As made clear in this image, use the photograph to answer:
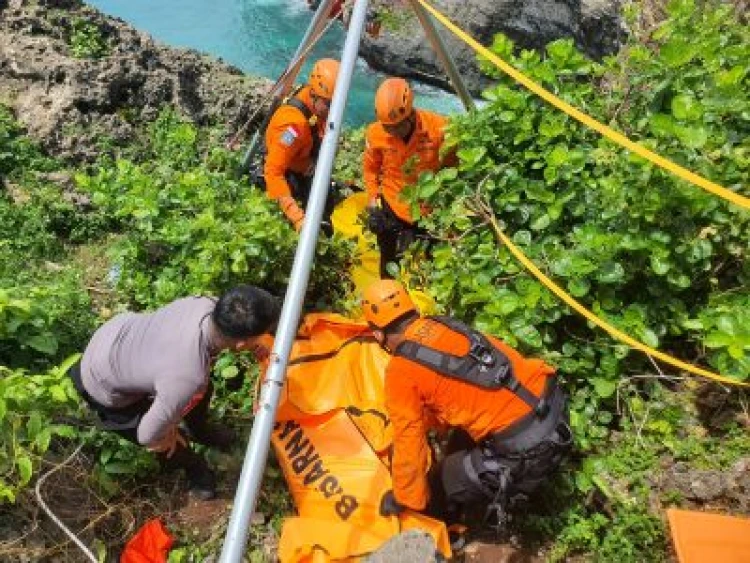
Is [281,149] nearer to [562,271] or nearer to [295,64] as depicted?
[295,64]

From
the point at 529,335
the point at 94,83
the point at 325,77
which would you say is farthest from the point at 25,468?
the point at 94,83

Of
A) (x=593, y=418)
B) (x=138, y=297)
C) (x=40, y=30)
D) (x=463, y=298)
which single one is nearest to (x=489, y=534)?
(x=593, y=418)

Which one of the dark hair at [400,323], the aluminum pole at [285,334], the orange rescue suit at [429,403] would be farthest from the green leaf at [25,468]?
the dark hair at [400,323]

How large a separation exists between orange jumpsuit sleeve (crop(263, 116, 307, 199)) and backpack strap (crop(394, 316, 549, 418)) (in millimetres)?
2309

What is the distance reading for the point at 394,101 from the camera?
4598 mm

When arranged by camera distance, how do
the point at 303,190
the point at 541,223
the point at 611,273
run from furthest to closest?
the point at 303,190, the point at 541,223, the point at 611,273

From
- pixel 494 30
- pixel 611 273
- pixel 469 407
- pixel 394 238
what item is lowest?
pixel 469 407

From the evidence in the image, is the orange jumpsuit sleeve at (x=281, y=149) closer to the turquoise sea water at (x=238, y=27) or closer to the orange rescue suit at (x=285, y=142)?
the orange rescue suit at (x=285, y=142)

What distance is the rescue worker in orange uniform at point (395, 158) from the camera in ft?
15.3

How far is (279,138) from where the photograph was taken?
202 inches

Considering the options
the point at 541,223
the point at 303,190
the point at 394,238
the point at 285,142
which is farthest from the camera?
the point at 303,190

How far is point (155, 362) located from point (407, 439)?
122 centimetres

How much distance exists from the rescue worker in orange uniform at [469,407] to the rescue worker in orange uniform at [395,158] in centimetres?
163

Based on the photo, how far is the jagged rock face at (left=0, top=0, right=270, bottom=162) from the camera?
20.8 feet
